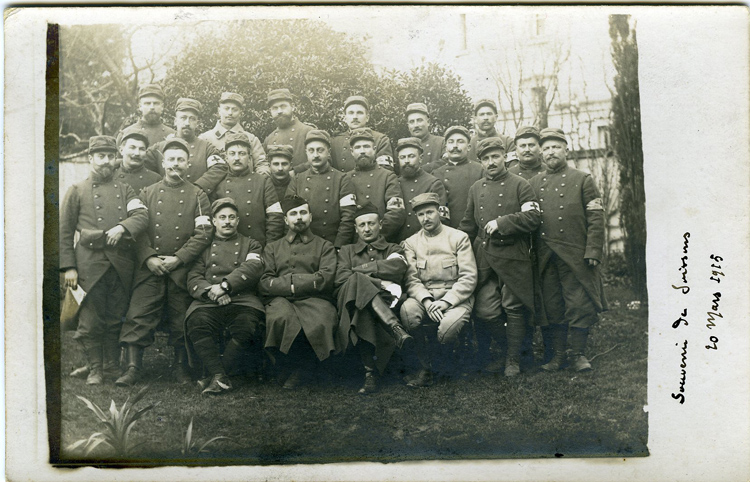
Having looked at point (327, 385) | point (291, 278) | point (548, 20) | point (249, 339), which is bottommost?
point (327, 385)

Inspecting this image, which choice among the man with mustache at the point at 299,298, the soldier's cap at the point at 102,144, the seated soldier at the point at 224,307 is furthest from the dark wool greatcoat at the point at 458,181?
the soldier's cap at the point at 102,144

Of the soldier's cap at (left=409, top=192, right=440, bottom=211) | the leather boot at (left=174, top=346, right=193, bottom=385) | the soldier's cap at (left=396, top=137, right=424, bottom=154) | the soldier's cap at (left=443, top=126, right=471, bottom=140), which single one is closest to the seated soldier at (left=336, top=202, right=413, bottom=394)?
the soldier's cap at (left=409, top=192, right=440, bottom=211)

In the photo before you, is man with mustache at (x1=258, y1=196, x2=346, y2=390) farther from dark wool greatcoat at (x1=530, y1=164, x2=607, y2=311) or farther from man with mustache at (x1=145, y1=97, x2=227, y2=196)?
dark wool greatcoat at (x1=530, y1=164, x2=607, y2=311)

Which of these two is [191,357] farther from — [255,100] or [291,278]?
[255,100]

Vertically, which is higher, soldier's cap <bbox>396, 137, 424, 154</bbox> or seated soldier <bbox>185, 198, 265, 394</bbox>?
soldier's cap <bbox>396, 137, 424, 154</bbox>

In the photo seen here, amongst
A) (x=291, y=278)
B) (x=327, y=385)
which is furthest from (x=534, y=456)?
(x=291, y=278)

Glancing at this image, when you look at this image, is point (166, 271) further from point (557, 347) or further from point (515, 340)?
point (557, 347)

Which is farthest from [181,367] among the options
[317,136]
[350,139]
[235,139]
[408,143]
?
[408,143]
